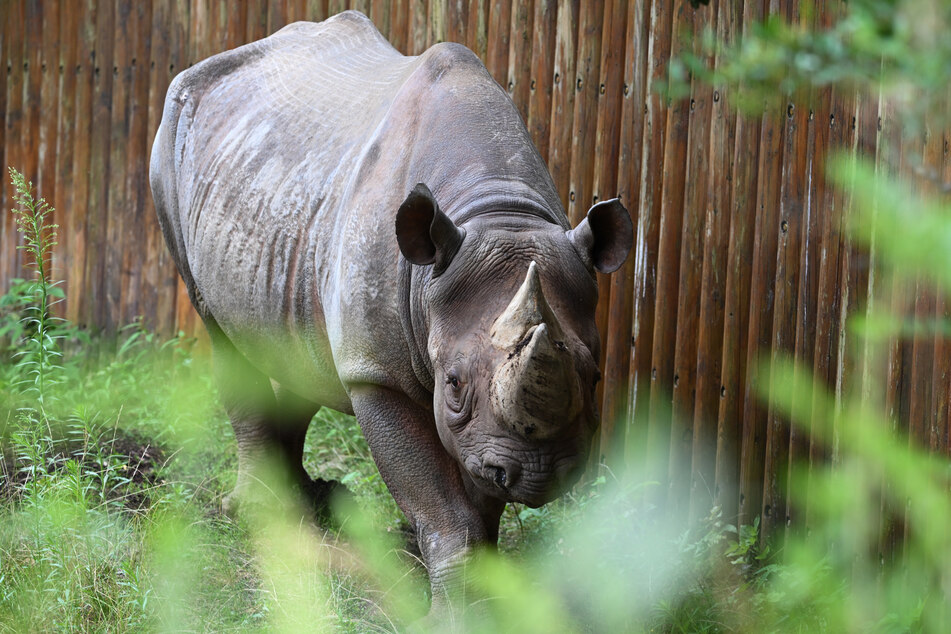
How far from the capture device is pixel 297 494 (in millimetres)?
5430

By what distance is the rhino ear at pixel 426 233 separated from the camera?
3424mm

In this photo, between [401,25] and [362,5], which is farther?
[362,5]

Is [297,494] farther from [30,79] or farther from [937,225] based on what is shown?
[937,225]

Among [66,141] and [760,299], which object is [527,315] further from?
[66,141]

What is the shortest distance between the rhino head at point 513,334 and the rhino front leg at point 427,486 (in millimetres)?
119

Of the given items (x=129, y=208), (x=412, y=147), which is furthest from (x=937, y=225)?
(x=129, y=208)

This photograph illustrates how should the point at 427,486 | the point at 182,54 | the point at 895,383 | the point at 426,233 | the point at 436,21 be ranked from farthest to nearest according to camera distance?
the point at 182,54 < the point at 436,21 < the point at 895,383 < the point at 427,486 < the point at 426,233

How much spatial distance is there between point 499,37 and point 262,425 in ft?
8.02

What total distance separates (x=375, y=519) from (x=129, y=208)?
3.64 meters

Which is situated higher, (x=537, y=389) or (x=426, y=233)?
(x=426, y=233)

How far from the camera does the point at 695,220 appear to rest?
509cm

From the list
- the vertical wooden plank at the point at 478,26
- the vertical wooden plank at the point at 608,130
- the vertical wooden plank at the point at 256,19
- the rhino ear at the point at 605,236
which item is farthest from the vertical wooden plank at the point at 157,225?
the rhino ear at the point at 605,236

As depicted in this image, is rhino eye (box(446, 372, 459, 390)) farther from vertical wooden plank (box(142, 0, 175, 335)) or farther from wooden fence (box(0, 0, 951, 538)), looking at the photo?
vertical wooden plank (box(142, 0, 175, 335))

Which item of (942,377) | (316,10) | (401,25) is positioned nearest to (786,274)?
(942,377)
